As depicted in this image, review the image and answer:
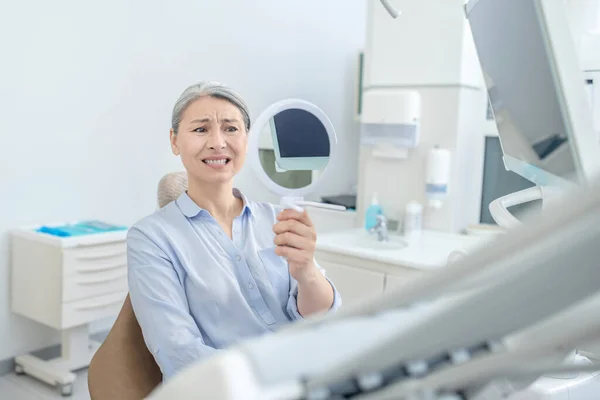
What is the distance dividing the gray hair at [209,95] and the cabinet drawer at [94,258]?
5.29 feet

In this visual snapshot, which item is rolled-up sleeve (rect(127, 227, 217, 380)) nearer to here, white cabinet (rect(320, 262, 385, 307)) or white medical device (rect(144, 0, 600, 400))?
white medical device (rect(144, 0, 600, 400))

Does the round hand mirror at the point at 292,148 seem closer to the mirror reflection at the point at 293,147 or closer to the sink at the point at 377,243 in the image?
the mirror reflection at the point at 293,147

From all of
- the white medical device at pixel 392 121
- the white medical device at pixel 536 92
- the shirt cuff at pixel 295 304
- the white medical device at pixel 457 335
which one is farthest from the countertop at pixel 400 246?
the white medical device at pixel 457 335

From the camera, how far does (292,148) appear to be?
123cm

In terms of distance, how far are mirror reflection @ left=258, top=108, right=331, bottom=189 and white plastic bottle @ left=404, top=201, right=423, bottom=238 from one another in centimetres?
159

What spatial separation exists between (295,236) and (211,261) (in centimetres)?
23

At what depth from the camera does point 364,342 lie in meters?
0.27

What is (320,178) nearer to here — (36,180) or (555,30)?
(555,30)

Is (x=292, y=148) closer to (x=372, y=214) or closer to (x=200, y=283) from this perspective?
(x=200, y=283)

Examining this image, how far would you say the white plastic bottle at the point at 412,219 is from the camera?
2.76 m

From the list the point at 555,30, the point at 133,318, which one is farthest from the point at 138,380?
the point at 555,30

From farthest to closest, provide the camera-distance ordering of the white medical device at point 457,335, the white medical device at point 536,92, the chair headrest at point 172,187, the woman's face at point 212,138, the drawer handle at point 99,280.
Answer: the drawer handle at point 99,280 < the chair headrest at point 172,187 < the woman's face at point 212,138 < the white medical device at point 536,92 < the white medical device at point 457,335

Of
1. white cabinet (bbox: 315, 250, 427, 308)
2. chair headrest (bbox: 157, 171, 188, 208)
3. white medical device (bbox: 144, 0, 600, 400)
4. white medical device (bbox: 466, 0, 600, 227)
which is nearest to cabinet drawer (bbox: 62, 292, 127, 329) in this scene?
white cabinet (bbox: 315, 250, 427, 308)

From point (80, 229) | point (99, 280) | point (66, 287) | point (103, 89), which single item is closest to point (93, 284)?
point (99, 280)
